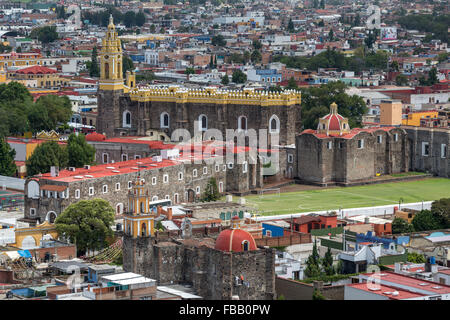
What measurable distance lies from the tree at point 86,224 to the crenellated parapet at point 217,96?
21842 mm

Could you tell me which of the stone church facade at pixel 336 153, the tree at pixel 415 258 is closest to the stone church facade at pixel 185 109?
the stone church facade at pixel 336 153

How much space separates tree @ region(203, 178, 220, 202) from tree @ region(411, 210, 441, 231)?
1209 centimetres

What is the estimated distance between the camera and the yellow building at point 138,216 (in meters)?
41.6

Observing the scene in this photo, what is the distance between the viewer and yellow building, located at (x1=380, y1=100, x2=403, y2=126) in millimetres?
73500

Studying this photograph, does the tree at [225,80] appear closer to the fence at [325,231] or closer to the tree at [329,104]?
the tree at [329,104]

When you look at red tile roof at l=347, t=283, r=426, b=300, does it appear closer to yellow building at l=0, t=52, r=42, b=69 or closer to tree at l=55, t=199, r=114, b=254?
tree at l=55, t=199, r=114, b=254

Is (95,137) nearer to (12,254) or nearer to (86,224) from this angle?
(86,224)

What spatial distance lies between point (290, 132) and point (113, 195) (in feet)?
54.8

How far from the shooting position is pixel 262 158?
220 ft

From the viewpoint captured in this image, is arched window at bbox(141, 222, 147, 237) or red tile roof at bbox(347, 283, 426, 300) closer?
red tile roof at bbox(347, 283, 426, 300)

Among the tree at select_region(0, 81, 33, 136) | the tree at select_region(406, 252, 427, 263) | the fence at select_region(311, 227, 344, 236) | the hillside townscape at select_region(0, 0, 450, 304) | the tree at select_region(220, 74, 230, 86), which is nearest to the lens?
the hillside townscape at select_region(0, 0, 450, 304)

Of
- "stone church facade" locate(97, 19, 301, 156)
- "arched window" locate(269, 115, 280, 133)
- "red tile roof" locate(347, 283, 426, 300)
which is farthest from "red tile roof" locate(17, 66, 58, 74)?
"red tile roof" locate(347, 283, 426, 300)

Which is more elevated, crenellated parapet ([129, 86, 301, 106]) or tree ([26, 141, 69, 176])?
crenellated parapet ([129, 86, 301, 106])

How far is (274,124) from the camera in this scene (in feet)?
234
